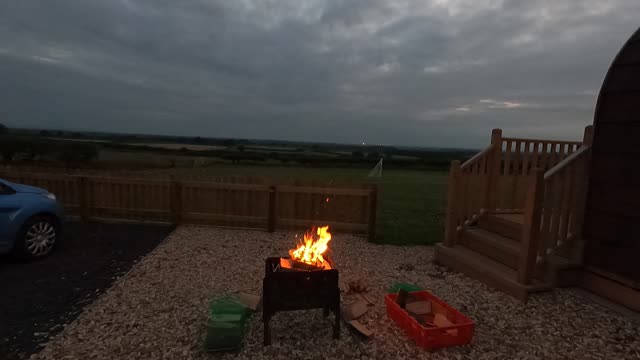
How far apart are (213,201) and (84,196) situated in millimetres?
3272

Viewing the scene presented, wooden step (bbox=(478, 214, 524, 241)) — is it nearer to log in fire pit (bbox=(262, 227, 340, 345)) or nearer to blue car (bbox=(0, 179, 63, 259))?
log in fire pit (bbox=(262, 227, 340, 345))

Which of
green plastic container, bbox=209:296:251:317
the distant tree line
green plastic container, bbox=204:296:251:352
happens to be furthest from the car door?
the distant tree line

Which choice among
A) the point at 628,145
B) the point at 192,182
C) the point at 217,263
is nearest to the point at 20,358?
the point at 217,263

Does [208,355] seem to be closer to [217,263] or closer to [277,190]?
[217,263]

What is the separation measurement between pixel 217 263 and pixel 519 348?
4.62 m

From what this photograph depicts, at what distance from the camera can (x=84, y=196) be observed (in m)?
8.78

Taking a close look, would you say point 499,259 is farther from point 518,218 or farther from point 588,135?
point 588,135

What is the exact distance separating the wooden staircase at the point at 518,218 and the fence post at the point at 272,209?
3.78m

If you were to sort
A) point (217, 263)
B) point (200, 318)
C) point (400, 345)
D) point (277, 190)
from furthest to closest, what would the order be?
point (277, 190) < point (217, 263) < point (200, 318) < point (400, 345)

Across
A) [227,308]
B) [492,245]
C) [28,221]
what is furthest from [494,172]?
[28,221]

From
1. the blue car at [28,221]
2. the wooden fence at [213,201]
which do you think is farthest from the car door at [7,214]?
the wooden fence at [213,201]

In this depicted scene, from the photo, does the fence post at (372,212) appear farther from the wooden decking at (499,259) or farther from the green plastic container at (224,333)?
the green plastic container at (224,333)

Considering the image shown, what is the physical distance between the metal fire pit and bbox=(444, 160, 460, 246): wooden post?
3.50 m

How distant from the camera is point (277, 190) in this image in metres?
8.37
